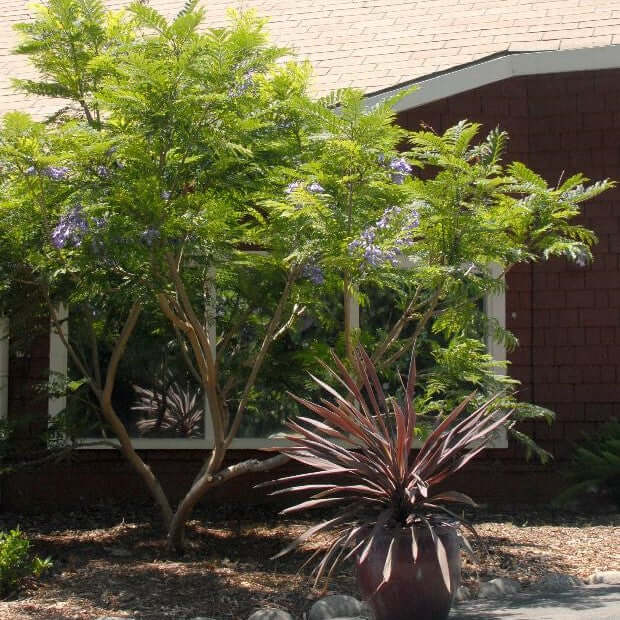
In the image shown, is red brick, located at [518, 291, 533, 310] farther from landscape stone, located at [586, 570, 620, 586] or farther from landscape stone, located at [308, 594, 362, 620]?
landscape stone, located at [308, 594, 362, 620]

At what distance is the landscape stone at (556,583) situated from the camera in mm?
6801

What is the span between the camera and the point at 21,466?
8539mm

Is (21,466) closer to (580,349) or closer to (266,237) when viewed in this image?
(266,237)

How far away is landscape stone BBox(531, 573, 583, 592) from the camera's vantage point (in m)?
6.80

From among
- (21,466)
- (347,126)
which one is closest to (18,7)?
(21,466)

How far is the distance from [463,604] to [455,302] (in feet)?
7.05

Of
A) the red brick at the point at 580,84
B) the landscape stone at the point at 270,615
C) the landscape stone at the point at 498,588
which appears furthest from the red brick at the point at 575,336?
the landscape stone at the point at 270,615

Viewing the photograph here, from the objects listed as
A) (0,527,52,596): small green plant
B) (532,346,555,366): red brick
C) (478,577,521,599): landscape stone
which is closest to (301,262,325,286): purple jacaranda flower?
(478,577,521,599): landscape stone

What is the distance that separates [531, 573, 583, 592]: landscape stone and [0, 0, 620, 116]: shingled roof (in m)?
4.62

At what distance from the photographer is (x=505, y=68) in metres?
9.41

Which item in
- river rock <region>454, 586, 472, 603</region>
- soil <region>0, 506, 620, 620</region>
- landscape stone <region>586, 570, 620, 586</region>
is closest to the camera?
soil <region>0, 506, 620, 620</region>

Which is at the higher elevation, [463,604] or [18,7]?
[18,7]

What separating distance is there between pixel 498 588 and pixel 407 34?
6008 millimetres

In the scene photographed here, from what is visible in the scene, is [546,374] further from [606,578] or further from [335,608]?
[335,608]
